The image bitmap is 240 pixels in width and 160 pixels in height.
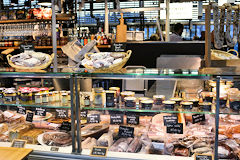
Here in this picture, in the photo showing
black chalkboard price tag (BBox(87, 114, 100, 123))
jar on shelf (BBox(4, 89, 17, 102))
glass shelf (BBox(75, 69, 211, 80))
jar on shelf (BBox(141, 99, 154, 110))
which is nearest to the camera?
glass shelf (BBox(75, 69, 211, 80))

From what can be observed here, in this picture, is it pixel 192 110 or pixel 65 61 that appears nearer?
pixel 192 110

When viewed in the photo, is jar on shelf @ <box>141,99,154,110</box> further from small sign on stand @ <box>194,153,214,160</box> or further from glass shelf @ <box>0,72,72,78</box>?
glass shelf @ <box>0,72,72,78</box>

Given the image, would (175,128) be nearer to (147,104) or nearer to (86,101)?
(147,104)

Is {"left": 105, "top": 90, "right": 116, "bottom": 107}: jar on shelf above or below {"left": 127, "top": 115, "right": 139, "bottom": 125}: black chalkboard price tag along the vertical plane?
above

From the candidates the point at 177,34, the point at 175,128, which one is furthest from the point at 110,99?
the point at 177,34

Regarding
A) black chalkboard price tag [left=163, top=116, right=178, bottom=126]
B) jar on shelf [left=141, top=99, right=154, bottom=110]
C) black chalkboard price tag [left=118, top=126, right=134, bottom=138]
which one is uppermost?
jar on shelf [left=141, top=99, right=154, bottom=110]

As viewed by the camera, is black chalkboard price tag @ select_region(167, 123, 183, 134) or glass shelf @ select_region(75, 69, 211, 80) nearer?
glass shelf @ select_region(75, 69, 211, 80)

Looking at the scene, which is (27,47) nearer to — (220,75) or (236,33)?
(220,75)

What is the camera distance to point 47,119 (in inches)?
110

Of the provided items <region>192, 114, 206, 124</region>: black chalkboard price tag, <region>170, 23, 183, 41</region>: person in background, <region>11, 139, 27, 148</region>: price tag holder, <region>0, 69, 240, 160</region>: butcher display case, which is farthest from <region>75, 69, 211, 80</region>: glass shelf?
<region>170, 23, 183, 41</region>: person in background

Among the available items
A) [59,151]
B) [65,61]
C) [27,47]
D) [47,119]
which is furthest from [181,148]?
[65,61]

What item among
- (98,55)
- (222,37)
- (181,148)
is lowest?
(181,148)

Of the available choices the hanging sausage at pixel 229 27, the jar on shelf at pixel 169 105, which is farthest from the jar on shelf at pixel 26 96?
the hanging sausage at pixel 229 27

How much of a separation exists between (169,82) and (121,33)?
2.41 metres
